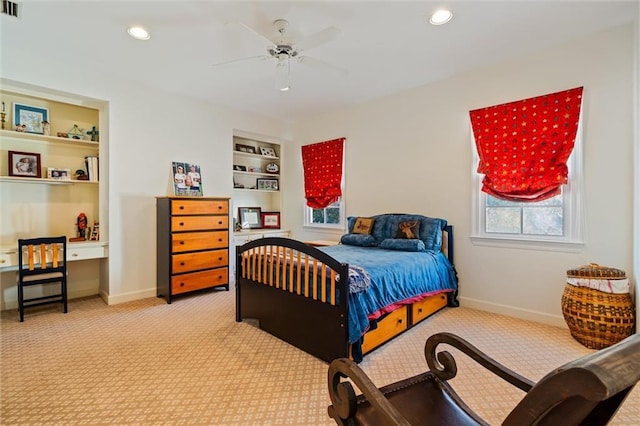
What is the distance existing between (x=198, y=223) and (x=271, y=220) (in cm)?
191

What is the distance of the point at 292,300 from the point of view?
99.1 inches

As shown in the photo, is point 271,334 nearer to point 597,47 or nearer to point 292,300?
point 292,300

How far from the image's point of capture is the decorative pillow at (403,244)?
10.9 ft

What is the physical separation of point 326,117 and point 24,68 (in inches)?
146

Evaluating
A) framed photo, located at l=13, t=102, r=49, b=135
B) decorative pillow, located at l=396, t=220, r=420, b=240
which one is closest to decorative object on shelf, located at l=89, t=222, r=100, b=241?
framed photo, located at l=13, t=102, r=49, b=135

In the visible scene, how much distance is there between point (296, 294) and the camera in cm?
248

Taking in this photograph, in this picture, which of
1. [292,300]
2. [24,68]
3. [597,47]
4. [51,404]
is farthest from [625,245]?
[24,68]

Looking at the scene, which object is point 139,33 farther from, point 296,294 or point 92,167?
point 296,294

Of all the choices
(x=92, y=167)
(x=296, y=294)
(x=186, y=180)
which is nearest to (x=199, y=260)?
(x=186, y=180)

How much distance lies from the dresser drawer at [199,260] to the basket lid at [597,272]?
384 cm

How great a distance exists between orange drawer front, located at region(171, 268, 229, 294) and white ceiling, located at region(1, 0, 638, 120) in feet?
8.04

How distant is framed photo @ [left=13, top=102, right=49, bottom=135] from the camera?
131 inches

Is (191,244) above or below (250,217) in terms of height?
below

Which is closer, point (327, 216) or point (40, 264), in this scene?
point (40, 264)
